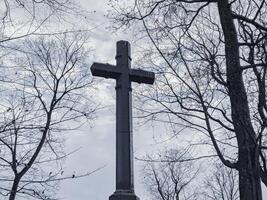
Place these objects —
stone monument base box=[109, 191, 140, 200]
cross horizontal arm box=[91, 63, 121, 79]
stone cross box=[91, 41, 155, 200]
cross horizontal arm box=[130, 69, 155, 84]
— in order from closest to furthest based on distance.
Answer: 1. stone monument base box=[109, 191, 140, 200]
2. stone cross box=[91, 41, 155, 200]
3. cross horizontal arm box=[91, 63, 121, 79]
4. cross horizontal arm box=[130, 69, 155, 84]

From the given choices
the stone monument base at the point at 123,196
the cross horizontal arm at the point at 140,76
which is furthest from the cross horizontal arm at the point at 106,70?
the stone monument base at the point at 123,196

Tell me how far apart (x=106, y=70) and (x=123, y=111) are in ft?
2.07

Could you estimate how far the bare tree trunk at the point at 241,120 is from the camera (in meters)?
7.93

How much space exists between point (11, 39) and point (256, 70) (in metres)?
6.39

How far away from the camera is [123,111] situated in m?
6.62

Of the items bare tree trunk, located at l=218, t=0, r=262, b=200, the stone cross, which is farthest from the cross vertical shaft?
bare tree trunk, located at l=218, t=0, r=262, b=200

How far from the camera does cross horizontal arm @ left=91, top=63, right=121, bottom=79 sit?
686cm

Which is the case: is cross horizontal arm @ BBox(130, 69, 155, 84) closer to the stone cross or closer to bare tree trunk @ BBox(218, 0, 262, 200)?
the stone cross

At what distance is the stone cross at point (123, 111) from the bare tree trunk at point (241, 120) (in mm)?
1956

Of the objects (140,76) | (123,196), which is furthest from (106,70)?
(123,196)

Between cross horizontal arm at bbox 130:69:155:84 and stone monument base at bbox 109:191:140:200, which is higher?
cross horizontal arm at bbox 130:69:155:84

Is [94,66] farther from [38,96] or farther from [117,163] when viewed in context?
[38,96]

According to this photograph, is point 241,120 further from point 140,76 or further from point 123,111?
point 123,111

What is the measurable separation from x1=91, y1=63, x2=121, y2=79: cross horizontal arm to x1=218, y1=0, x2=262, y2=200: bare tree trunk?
7.07ft
